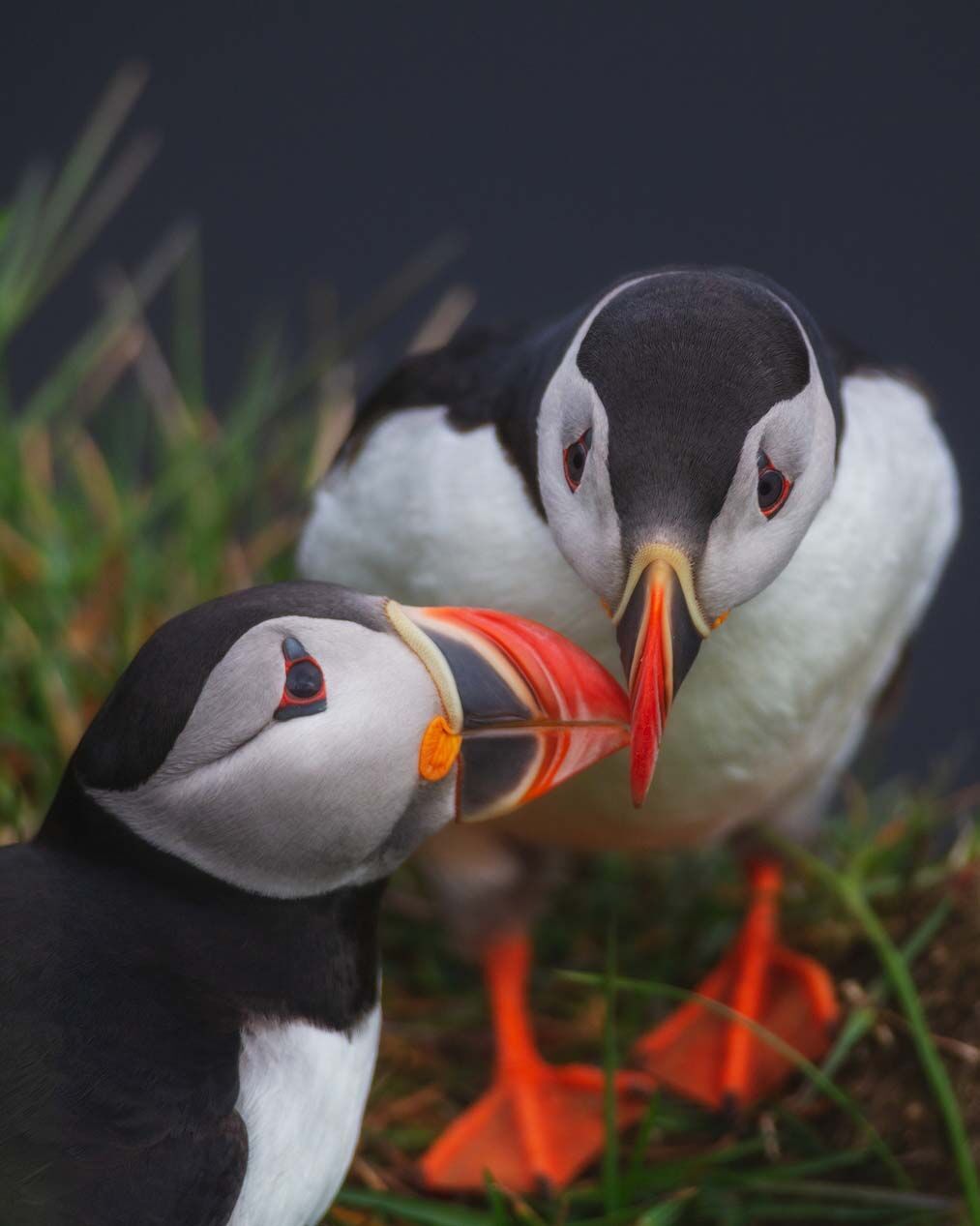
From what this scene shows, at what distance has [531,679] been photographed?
1415mm

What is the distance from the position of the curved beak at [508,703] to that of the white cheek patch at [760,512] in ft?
0.43

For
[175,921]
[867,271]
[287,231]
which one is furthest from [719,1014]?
[287,231]

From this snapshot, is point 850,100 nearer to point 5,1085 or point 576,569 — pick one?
point 576,569

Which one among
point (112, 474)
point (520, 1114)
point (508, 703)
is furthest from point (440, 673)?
point (112, 474)

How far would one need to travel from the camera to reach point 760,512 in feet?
4.56

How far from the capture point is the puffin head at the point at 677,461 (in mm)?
1334

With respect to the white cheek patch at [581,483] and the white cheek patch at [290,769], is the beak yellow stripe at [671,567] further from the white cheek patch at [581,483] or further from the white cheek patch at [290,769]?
the white cheek patch at [290,769]

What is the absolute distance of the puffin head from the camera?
4.38 feet

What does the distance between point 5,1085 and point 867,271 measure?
266cm

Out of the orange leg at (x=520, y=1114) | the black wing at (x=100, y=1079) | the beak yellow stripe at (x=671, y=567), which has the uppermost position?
the beak yellow stripe at (x=671, y=567)

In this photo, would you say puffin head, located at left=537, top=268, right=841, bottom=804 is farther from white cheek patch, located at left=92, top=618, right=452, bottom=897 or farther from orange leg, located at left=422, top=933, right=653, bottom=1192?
orange leg, located at left=422, top=933, right=653, bottom=1192

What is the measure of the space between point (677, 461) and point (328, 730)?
340mm

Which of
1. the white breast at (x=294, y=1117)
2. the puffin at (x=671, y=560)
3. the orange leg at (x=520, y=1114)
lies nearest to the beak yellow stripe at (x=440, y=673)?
the puffin at (x=671, y=560)

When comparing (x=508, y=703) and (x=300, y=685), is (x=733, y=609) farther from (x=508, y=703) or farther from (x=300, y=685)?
(x=300, y=685)
